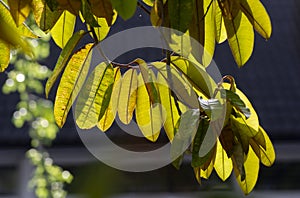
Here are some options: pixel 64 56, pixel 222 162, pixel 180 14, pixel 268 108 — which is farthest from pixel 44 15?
pixel 268 108

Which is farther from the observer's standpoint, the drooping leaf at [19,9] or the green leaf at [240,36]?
the green leaf at [240,36]

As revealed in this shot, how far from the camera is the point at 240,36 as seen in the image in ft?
2.61

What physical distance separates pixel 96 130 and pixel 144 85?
0.08m

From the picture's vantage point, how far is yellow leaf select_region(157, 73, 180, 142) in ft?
2.61

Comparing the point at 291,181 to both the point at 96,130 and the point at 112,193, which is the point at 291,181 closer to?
the point at 96,130

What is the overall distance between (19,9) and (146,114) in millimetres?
239

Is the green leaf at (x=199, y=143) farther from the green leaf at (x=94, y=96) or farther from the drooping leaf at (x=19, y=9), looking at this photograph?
the drooping leaf at (x=19, y=9)

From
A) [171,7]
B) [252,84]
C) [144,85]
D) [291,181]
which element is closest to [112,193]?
[171,7]

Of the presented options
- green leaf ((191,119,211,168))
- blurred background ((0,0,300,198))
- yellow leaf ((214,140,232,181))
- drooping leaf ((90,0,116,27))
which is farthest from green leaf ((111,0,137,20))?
blurred background ((0,0,300,198))

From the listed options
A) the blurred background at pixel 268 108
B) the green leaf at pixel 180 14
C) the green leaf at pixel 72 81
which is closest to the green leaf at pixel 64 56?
the green leaf at pixel 72 81

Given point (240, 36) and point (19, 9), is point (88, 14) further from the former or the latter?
point (240, 36)

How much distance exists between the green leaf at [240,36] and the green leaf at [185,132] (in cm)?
11

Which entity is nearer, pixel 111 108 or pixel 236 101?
pixel 236 101

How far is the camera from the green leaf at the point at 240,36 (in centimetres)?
78
